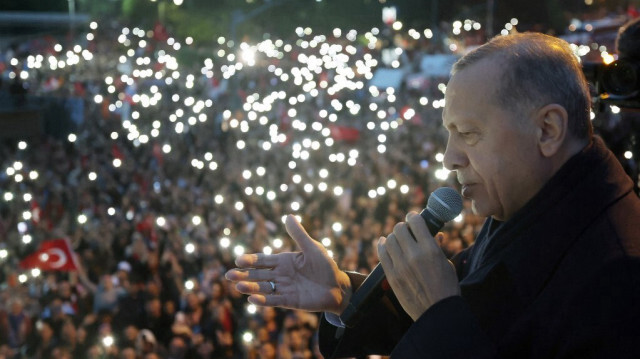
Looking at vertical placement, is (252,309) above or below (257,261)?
below

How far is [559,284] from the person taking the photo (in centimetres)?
151

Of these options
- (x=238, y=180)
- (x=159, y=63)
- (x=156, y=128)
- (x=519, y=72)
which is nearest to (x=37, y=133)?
(x=156, y=128)

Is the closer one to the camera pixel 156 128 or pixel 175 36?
pixel 156 128

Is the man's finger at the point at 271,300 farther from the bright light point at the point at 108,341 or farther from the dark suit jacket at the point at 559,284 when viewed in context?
the bright light point at the point at 108,341

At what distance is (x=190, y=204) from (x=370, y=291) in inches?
448

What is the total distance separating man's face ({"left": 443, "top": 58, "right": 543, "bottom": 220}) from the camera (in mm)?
1659

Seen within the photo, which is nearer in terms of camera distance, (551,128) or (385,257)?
(551,128)

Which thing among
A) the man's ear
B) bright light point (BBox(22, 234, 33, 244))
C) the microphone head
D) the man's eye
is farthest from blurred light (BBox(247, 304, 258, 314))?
the man's ear

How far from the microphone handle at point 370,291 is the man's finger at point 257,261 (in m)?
0.34

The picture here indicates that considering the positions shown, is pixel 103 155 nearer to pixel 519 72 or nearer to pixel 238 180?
pixel 238 180

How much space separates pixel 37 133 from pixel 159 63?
819 cm

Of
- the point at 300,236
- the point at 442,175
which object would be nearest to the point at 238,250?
the point at 442,175

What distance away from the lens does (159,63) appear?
1179 inches

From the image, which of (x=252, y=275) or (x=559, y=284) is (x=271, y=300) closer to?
(x=252, y=275)
